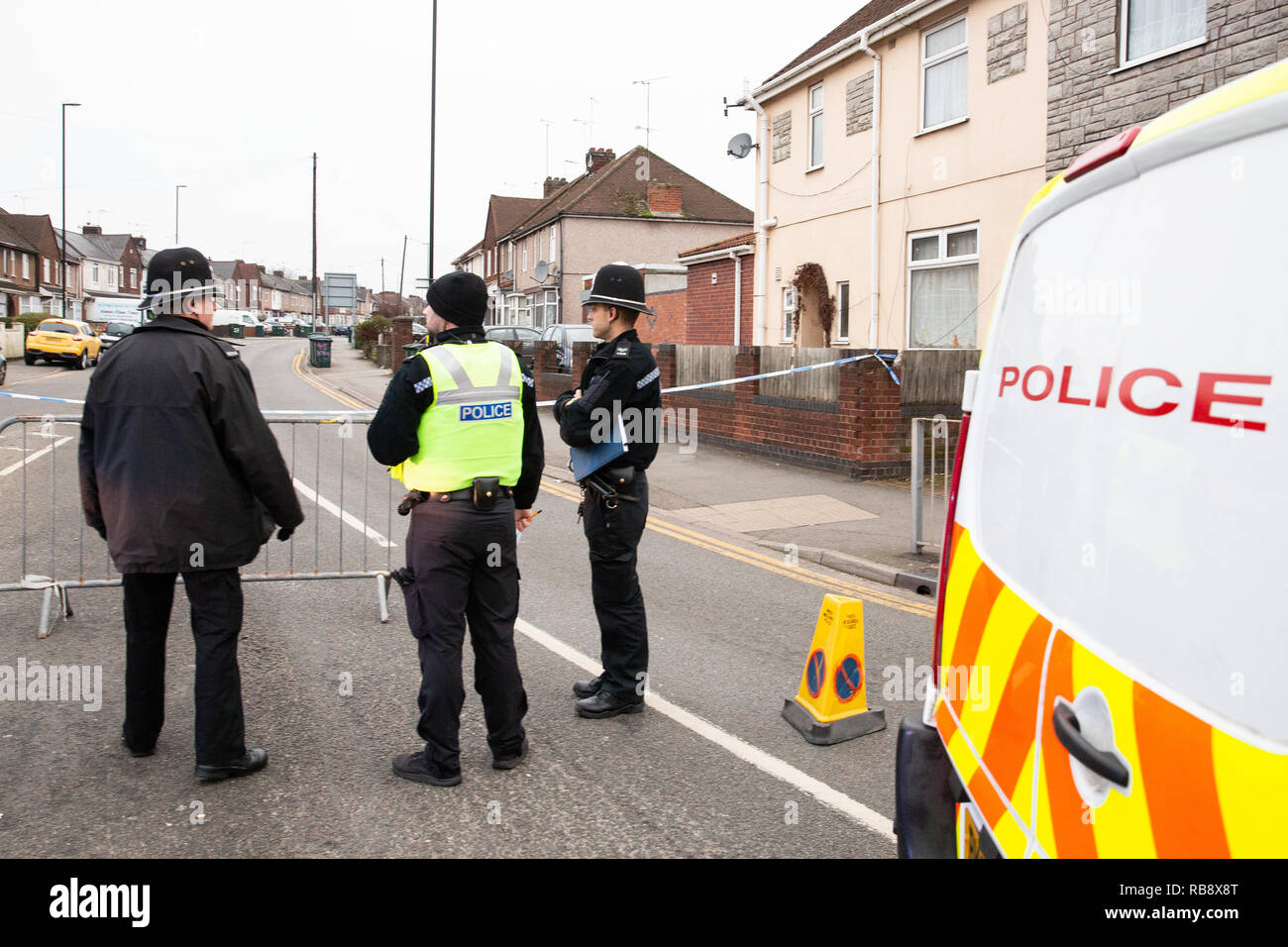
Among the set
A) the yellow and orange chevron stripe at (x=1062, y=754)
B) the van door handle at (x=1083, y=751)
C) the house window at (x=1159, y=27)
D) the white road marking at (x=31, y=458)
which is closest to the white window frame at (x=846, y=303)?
the house window at (x=1159, y=27)

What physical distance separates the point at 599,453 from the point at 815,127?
16.5m


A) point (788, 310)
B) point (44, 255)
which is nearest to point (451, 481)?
point (788, 310)

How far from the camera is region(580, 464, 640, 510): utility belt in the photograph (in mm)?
4930

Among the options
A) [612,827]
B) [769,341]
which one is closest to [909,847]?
[612,827]

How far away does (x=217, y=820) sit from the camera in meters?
3.88

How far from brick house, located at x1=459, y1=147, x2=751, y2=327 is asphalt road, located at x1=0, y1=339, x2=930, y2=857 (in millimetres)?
36169

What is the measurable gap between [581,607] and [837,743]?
273cm

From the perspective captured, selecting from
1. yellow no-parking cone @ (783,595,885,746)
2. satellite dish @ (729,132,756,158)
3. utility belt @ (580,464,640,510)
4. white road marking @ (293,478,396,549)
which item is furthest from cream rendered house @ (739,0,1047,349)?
utility belt @ (580,464,640,510)

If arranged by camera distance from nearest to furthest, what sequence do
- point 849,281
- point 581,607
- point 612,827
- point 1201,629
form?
point 1201,629 < point 612,827 < point 581,607 < point 849,281

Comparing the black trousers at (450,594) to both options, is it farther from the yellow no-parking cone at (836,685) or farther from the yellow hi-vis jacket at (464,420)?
the yellow no-parking cone at (836,685)

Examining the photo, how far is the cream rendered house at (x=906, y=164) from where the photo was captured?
14773 millimetres

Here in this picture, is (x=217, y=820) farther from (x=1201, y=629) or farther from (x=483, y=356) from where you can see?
(x=1201, y=629)

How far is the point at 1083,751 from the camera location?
171cm

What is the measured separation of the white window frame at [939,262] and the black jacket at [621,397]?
10536 millimetres
